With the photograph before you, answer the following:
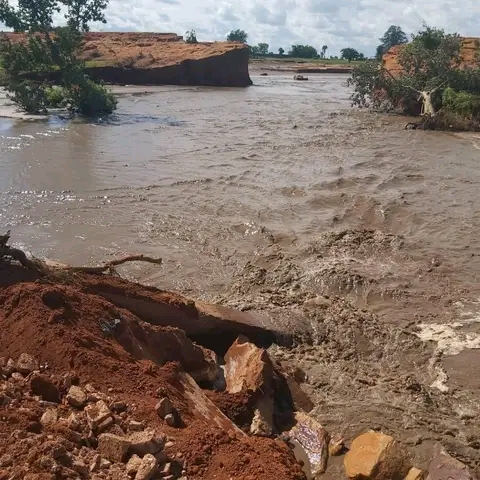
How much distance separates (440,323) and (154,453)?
4575 mm

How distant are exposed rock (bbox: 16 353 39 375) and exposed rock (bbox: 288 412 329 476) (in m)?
2.15

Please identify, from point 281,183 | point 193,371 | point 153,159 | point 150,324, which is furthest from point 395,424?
point 153,159

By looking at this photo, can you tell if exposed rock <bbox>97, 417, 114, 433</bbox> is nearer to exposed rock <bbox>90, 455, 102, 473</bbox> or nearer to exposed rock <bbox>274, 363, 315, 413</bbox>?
exposed rock <bbox>90, 455, 102, 473</bbox>

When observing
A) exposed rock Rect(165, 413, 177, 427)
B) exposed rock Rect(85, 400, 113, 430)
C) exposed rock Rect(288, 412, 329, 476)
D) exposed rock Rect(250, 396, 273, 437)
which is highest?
exposed rock Rect(85, 400, 113, 430)

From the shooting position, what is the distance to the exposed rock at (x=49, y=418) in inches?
140

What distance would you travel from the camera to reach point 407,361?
615cm

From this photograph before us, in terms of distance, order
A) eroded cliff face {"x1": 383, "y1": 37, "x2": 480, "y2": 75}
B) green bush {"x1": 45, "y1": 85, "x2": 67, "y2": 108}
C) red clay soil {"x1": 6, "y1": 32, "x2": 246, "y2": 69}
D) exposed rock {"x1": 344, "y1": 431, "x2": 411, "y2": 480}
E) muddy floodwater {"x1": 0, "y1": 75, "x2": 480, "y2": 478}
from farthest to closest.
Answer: red clay soil {"x1": 6, "y1": 32, "x2": 246, "y2": 69}, eroded cliff face {"x1": 383, "y1": 37, "x2": 480, "y2": 75}, green bush {"x1": 45, "y1": 85, "x2": 67, "y2": 108}, muddy floodwater {"x1": 0, "y1": 75, "x2": 480, "y2": 478}, exposed rock {"x1": 344, "y1": 431, "x2": 411, "y2": 480}

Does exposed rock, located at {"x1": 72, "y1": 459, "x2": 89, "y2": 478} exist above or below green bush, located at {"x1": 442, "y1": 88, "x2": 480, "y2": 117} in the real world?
below

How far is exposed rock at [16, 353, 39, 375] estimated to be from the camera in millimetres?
4172

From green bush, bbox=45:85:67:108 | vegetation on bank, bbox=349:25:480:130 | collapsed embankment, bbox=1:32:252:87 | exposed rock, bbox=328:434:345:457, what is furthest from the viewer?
collapsed embankment, bbox=1:32:252:87

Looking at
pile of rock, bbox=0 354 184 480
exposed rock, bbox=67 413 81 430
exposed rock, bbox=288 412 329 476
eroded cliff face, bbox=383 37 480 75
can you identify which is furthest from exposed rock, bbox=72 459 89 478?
eroded cliff face, bbox=383 37 480 75

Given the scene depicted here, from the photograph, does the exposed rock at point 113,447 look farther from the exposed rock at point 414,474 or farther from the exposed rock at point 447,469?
the exposed rock at point 447,469

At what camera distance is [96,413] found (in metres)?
3.74

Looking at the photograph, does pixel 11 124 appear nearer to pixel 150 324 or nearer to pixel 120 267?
pixel 120 267
